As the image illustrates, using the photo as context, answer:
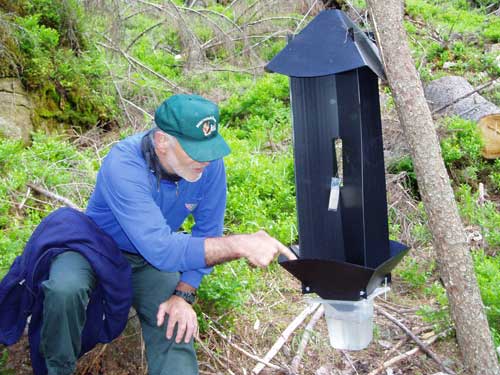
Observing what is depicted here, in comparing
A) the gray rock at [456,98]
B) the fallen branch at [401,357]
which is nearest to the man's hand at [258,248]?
the fallen branch at [401,357]

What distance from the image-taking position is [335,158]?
2.96 m

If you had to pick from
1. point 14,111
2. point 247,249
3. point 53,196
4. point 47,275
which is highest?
point 14,111

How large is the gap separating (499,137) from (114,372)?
4.93m

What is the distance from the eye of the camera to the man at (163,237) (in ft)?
9.27

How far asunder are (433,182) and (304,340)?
138 cm

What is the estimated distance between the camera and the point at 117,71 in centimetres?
783

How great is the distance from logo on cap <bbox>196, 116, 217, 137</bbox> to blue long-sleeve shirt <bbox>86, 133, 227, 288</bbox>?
0.97ft

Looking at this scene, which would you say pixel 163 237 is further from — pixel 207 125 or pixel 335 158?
pixel 335 158

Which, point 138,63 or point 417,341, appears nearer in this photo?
point 417,341

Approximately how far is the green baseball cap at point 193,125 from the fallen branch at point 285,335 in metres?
1.41

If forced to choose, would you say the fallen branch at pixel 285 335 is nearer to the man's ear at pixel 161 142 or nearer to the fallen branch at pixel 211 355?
the fallen branch at pixel 211 355

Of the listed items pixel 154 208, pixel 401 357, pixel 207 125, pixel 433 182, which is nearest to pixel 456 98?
pixel 401 357

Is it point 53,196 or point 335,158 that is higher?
point 335,158

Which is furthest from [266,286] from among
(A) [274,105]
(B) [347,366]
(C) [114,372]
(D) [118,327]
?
(A) [274,105]
